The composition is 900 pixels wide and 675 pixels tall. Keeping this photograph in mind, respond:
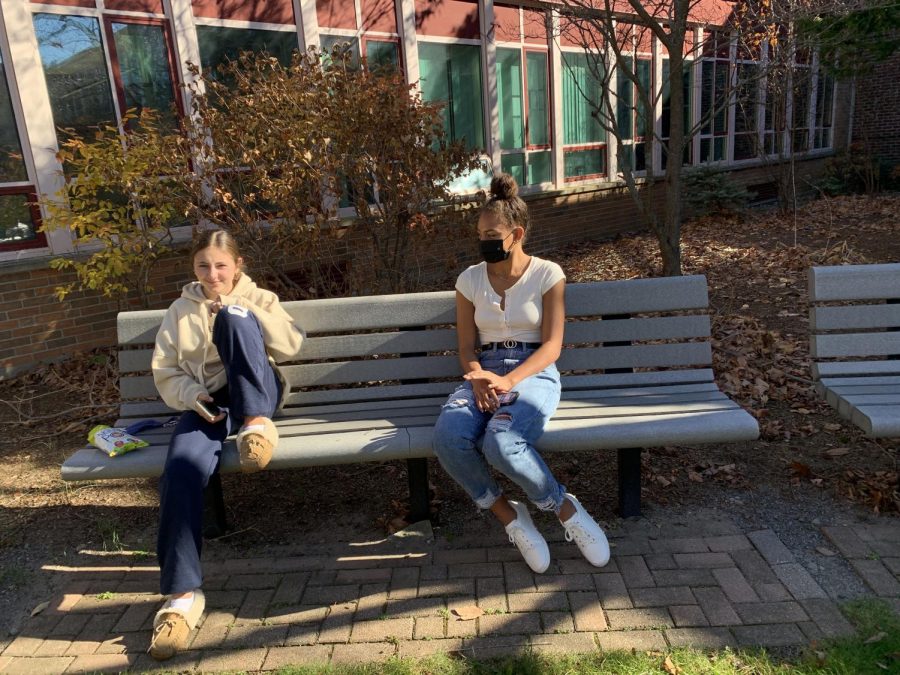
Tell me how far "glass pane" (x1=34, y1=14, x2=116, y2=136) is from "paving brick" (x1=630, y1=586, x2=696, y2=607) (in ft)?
19.6

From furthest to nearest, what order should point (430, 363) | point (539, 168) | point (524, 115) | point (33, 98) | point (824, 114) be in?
point (824, 114), point (539, 168), point (524, 115), point (33, 98), point (430, 363)

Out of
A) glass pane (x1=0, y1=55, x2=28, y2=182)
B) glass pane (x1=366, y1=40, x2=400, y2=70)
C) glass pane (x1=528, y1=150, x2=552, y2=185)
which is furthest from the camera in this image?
glass pane (x1=528, y1=150, x2=552, y2=185)

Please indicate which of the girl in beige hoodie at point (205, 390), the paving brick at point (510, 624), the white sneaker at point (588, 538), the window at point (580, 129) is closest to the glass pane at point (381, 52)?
the window at point (580, 129)

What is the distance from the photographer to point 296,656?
2.47 m

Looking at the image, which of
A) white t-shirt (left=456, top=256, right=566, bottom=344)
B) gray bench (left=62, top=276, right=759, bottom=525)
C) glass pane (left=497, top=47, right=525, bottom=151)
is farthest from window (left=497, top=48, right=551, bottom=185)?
white t-shirt (left=456, top=256, right=566, bottom=344)

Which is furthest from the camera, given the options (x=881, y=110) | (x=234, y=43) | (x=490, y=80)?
(x=881, y=110)

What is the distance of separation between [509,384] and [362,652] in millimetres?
1183

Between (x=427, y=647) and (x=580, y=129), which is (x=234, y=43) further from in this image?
(x=427, y=647)

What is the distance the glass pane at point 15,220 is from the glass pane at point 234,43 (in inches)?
88.8

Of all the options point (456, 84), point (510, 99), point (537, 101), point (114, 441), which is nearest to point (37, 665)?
point (114, 441)

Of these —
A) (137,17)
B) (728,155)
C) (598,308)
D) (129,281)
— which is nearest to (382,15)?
(137,17)

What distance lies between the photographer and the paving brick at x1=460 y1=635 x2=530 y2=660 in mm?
2410

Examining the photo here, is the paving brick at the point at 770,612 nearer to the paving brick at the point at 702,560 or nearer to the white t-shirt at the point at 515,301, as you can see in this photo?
the paving brick at the point at 702,560

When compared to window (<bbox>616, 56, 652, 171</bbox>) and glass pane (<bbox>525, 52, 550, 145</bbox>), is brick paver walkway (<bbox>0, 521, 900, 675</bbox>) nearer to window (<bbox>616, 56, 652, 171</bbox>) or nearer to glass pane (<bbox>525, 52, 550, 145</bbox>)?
glass pane (<bbox>525, 52, 550, 145</bbox>)
